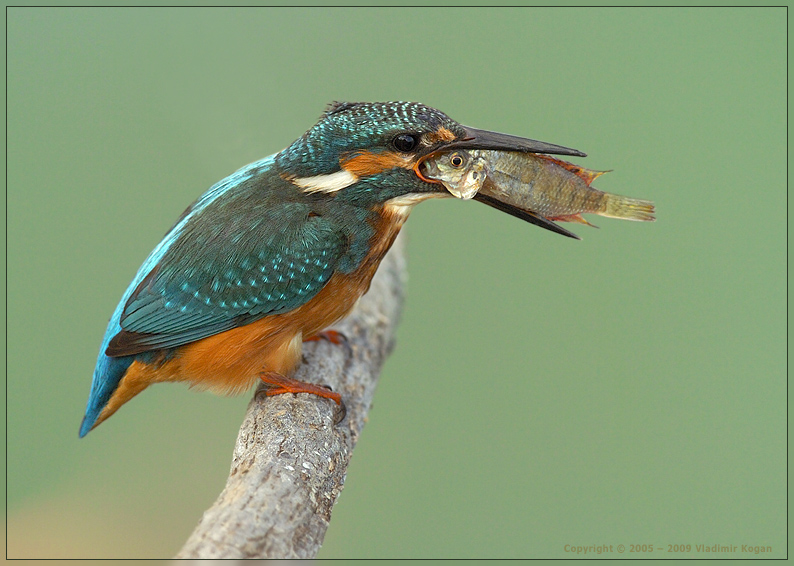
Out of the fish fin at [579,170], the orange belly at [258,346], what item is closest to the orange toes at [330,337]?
the orange belly at [258,346]

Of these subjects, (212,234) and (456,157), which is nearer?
(456,157)

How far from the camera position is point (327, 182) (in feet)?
7.32

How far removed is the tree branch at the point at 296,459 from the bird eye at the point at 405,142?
2.81 feet

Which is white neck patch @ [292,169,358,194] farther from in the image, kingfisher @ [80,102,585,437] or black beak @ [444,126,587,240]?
black beak @ [444,126,587,240]

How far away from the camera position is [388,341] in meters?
3.09

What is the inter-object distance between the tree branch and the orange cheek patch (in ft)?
2.47

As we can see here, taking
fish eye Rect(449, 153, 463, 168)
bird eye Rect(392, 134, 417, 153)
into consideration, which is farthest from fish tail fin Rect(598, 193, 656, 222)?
bird eye Rect(392, 134, 417, 153)

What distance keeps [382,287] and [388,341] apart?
0.29 meters

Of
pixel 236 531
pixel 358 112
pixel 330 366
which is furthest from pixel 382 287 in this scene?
pixel 236 531

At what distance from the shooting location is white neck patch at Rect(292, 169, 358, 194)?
A: 219cm

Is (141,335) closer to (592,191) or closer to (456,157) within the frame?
(456,157)

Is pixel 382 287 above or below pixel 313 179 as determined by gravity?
below

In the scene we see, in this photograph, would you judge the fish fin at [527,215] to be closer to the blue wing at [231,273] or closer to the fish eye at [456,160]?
the fish eye at [456,160]

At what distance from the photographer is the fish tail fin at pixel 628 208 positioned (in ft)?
7.08
